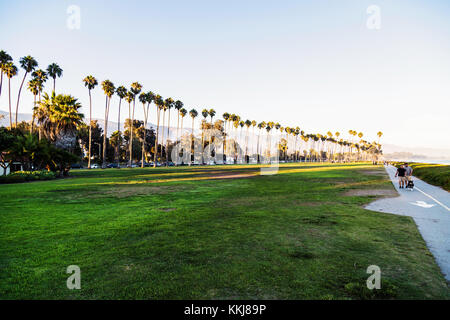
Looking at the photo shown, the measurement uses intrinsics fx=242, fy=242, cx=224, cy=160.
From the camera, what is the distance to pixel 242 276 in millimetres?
4926

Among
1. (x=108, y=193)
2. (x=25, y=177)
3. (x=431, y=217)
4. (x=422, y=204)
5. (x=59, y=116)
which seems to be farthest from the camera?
(x=59, y=116)

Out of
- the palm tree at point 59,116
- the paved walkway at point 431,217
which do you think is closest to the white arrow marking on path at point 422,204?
the paved walkway at point 431,217

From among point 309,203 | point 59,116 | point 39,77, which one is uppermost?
point 39,77

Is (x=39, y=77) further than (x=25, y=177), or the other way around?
(x=39, y=77)

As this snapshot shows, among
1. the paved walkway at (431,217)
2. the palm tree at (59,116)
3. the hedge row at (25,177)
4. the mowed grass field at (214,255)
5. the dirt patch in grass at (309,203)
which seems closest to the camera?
the mowed grass field at (214,255)

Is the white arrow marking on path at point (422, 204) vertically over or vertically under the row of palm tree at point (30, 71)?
under

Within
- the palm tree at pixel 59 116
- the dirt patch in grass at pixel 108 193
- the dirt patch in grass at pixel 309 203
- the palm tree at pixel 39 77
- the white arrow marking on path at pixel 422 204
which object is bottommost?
the dirt patch in grass at pixel 108 193

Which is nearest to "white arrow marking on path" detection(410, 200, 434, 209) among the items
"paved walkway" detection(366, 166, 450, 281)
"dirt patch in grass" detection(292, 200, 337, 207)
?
"paved walkway" detection(366, 166, 450, 281)

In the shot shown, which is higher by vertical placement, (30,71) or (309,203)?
(30,71)

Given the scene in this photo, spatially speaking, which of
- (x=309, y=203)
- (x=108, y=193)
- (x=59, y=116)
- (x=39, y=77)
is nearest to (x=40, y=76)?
(x=39, y=77)

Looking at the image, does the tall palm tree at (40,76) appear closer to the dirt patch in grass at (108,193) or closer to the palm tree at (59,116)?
the palm tree at (59,116)

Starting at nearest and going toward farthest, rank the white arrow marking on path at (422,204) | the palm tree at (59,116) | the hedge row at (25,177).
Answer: the white arrow marking on path at (422,204), the hedge row at (25,177), the palm tree at (59,116)

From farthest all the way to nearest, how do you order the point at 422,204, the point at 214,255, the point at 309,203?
the point at 309,203 < the point at 422,204 < the point at 214,255

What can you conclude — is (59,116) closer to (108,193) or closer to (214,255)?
(108,193)
